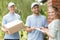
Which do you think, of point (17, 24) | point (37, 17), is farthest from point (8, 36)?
point (37, 17)

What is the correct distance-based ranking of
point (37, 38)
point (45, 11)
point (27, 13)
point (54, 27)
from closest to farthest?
1. point (54, 27)
2. point (37, 38)
3. point (45, 11)
4. point (27, 13)

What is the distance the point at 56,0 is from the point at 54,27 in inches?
66.4

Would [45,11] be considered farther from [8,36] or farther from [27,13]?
[8,36]

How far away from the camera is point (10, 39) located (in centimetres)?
626

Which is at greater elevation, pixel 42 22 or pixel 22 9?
pixel 22 9

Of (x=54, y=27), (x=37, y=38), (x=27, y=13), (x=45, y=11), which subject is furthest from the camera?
(x=27, y=13)

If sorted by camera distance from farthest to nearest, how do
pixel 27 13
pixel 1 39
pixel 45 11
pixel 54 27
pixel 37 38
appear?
pixel 1 39 < pixel 27 13 < pixel 45 11 < pixel 37 38 < pixel 54 27

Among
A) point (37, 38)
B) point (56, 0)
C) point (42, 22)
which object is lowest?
point (37, 38)

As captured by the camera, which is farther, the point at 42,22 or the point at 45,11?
the point at 45,11

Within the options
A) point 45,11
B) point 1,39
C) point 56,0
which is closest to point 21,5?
point 45,11

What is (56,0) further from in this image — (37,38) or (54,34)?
(54,34)

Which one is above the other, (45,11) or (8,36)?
(45,11)

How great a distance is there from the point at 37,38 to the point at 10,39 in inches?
30.2

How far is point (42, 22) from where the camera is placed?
5895 millimetres
